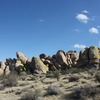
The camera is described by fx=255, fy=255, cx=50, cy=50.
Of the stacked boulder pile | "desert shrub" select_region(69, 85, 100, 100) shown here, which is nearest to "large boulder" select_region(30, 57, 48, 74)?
the stacked boulder pile

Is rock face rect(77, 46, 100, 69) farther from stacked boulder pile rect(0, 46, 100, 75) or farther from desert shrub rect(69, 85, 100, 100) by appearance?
desert shrub rect(69, 85, 100, 100)

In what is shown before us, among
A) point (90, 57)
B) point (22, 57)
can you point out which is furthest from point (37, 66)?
point (90, 57)

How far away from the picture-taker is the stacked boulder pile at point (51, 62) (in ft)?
147

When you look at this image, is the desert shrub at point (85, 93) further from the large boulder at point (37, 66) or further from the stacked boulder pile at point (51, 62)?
the large boulder at point (37, 66)

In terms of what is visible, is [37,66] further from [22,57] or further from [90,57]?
[90,57]

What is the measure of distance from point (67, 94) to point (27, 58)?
110 feet

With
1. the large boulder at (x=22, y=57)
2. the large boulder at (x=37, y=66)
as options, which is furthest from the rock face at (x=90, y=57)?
the large boulder at (x=22, y=57)

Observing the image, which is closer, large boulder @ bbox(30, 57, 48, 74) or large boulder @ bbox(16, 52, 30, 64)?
large boulder @ bbox(30, 57, 48, 74)

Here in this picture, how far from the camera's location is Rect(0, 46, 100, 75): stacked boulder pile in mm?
44875

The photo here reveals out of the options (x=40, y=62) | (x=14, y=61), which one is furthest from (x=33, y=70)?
(x=14, y=61)

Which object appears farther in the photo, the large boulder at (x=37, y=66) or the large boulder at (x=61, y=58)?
the large boulder at (x=61, y=58)

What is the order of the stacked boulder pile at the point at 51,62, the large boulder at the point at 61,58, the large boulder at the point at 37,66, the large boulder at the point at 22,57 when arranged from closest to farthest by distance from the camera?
the stacked boulder pile at the point at 51,62
the large boulder at the point at 37,66
the large boulder at the point at 61,58
the large boulder at the point at 22,57

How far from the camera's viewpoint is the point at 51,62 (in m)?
49.6

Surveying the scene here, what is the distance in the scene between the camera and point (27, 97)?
1811cm
